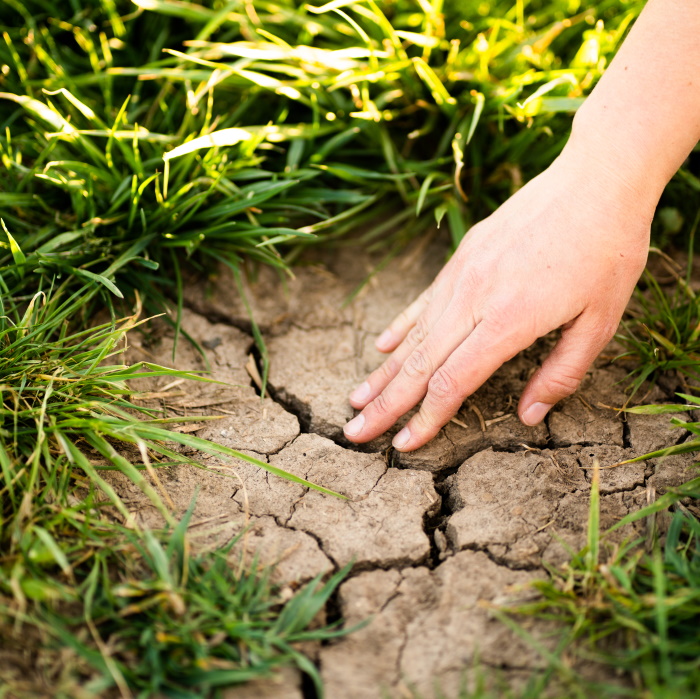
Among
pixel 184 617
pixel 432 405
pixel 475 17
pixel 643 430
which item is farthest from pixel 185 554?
pixel 475 17

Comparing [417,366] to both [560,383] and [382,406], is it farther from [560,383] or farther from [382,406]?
[560,383]

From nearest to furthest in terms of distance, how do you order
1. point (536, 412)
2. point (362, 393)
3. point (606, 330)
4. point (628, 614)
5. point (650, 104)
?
1. point (628, 614)
2. point (650, 104)
3. point (606, 330)
4. point (536, 412)
5. point (362, 393)

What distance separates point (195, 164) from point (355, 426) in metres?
0.96

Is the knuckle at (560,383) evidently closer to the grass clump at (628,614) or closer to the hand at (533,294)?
the hand at (533,294)

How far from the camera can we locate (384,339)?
181 cm

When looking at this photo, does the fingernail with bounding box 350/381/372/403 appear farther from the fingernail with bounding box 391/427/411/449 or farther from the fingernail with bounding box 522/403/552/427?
the fingernail with bounding box 522/403/552/427

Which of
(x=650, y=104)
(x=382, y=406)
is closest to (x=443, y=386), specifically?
(x=382, y=406)

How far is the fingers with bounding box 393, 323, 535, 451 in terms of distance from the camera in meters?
1.48

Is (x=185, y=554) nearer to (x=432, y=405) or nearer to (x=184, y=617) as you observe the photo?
(x=184, y=617)

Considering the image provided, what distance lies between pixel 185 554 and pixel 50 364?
1.99 ft

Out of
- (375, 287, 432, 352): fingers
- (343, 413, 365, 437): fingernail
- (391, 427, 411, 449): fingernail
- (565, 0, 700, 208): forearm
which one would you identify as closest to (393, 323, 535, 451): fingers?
(391, 427, 411, 449): fingernail

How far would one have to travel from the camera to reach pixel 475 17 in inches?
86.4

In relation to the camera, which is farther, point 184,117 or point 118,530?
point 184,117

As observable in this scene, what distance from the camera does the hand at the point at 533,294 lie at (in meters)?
1.43
